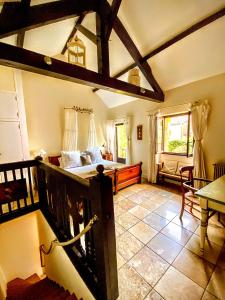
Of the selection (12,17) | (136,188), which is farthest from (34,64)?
(136,188)

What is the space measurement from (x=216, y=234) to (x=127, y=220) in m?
1.28

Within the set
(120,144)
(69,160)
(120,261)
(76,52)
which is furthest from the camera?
(120,144)

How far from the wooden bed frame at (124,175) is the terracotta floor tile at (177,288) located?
2.01 meters

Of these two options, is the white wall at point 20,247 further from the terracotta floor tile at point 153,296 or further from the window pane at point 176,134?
the window pane at point 176,134

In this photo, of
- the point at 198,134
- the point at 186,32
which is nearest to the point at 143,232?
the point at 198,134

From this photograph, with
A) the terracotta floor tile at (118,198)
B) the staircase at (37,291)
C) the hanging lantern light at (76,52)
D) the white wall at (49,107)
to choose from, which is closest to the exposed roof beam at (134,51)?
the hanging lantern light at (76,52)

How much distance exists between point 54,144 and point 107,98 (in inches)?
99.1

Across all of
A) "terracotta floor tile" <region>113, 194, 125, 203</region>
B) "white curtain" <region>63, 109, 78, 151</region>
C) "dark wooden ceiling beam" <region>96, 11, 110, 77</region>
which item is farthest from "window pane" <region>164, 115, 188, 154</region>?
"white curtain" <region>63, 109, 78, 151</region>

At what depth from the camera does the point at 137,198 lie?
318cm

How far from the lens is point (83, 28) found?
277cm

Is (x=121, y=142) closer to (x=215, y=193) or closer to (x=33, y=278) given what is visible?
(x=215, y=193)

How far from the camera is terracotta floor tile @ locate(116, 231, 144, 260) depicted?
1767 mm

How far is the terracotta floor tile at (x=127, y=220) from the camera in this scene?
2308 millimetres

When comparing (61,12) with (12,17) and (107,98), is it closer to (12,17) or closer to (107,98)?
(12,17)
